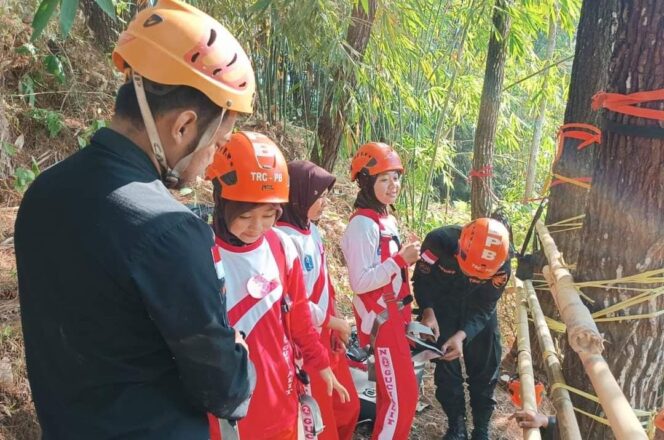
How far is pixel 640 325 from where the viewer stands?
73.4 inches

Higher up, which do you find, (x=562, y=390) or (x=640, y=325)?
(x=640, y=325)

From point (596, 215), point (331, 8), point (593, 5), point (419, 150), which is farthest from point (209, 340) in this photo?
point (419, 150)

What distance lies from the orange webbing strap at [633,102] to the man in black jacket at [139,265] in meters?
1.23

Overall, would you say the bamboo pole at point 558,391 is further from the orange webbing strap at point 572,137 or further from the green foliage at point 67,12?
the green foliage at point 67,12

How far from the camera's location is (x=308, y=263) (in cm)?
262

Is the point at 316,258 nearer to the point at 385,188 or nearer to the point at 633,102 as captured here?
the point at 385,188

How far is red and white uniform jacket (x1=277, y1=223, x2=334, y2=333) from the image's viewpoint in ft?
8.50

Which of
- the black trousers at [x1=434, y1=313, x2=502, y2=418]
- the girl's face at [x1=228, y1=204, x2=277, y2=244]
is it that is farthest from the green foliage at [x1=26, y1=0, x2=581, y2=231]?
the black trousers at [x1=434, y1=313, x2=502, y2=418]

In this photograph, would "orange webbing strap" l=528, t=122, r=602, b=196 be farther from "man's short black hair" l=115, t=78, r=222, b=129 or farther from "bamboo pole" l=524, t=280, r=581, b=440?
"man's short black hair" l=115, t=78, r=222, b=129

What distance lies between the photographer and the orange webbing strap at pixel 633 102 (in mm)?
1633

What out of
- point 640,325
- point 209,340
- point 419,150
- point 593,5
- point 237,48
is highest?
point 593,5

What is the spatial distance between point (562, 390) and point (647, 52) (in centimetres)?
113

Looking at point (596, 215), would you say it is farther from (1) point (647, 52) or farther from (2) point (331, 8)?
(2) point (331, 8)

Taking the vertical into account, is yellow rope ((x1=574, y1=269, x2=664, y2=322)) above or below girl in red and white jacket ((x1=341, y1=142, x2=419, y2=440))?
above
